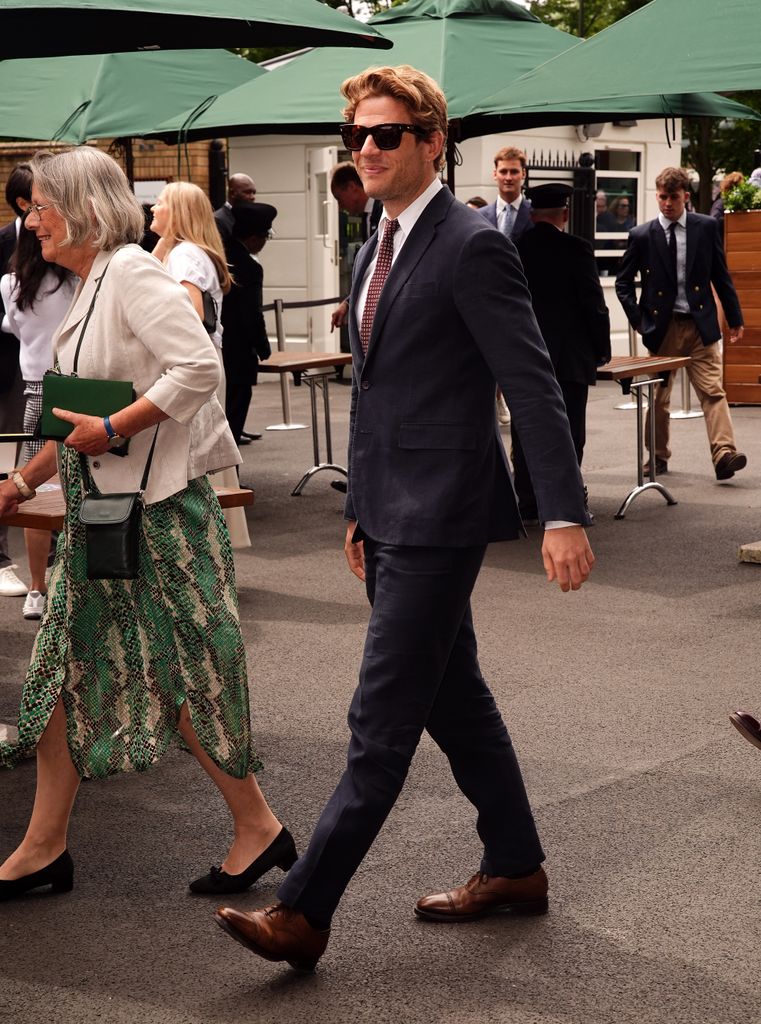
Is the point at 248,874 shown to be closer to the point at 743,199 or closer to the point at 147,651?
the point at 147,651

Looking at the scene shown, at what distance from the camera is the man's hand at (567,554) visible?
133 inches

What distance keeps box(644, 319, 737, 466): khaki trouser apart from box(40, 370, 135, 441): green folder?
754cm

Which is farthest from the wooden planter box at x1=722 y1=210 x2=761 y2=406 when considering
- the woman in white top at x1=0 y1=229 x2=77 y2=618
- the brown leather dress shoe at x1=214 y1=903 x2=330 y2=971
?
the brown leather dress shoe at x1=214 y1=903 x2=330 y2=971

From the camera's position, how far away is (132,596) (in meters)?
4.07

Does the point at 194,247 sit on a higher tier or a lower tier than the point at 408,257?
lower

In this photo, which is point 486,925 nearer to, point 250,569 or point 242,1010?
point 242,1010

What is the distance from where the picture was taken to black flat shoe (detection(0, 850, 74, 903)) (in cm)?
408

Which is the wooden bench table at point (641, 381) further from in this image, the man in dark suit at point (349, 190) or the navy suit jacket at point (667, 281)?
the man in dark suit at point (349, 190)

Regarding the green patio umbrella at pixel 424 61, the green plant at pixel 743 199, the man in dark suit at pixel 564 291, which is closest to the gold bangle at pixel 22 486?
the man in dark suit at pixel 564 291

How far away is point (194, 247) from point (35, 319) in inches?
38.6

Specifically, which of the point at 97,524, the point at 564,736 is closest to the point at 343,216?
the point at 564,736

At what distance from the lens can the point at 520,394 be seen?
11.1ft

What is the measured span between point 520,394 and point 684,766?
2.20 meters

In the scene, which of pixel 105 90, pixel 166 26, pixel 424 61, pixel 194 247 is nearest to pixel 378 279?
pixel 166 26
